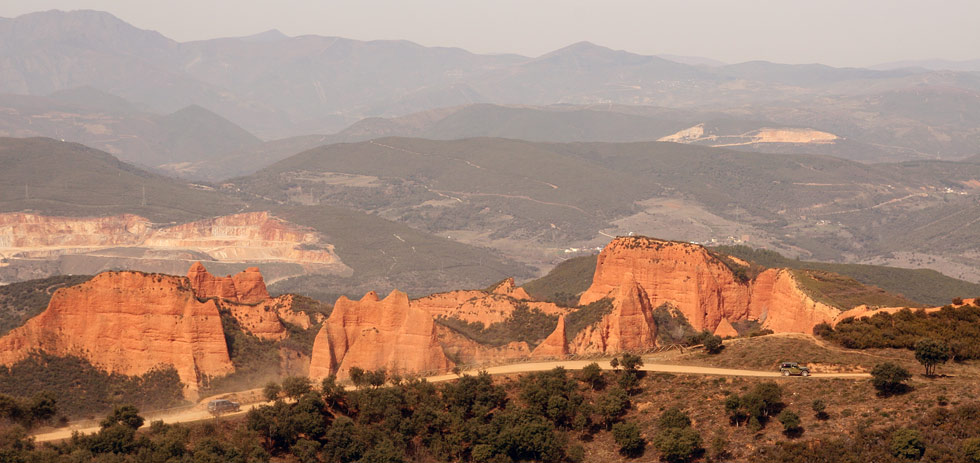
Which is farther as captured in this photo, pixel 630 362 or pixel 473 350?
pixel 473 350

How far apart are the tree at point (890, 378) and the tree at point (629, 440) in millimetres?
12665

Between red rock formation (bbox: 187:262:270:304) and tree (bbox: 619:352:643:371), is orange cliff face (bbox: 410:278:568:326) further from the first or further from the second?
tree (bbox: 619:352:643:371)

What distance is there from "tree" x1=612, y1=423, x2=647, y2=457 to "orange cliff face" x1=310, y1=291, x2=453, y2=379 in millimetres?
18793

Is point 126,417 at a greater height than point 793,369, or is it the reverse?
point 793,369

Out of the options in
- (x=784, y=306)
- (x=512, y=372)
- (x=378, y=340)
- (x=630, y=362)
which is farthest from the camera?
(x=784, y=306)

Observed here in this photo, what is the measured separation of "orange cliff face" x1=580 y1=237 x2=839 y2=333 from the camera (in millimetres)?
84000

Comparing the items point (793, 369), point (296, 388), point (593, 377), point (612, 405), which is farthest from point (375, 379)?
point (793, 369)

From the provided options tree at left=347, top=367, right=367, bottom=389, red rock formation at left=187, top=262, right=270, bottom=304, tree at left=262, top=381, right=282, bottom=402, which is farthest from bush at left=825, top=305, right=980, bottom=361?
red rock formation at left=187, top=262, right=270, bottom=304

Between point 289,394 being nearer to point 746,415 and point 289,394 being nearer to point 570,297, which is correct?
point 746,415

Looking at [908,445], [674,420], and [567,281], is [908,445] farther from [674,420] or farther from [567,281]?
[567,281]

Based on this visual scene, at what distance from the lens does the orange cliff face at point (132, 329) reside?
68625 millimetres

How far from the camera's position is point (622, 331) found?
7762 centimetres

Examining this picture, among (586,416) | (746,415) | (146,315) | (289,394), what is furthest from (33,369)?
(746,415)

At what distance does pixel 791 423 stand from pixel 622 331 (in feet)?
90.0
